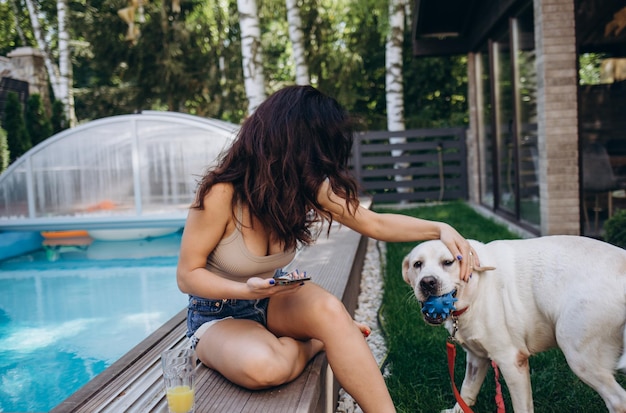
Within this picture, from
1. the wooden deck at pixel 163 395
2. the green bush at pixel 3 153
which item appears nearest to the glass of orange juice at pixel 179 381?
the wooden deck at pixel 163 395

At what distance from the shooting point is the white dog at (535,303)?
1.87m

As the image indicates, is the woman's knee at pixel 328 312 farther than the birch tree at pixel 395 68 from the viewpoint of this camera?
No

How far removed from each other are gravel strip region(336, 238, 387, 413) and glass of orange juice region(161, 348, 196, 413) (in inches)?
44.9

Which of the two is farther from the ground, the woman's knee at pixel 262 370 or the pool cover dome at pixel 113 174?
the pool cover dome at pixel 113 174

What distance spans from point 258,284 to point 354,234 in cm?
357

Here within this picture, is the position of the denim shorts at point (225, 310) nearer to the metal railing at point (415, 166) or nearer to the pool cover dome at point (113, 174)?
the pool cover dome at point (113, 174)

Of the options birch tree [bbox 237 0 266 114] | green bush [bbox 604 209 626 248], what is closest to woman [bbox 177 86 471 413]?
green bush [bbox 604 209 626 248]

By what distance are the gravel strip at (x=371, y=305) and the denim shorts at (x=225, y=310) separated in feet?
2.42

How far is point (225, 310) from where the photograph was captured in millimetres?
2225

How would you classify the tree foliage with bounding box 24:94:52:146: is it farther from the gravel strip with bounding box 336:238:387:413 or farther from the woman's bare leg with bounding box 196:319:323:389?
the woman's bare leg with bounding box 196:319:323:389

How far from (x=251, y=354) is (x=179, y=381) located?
0.27 m

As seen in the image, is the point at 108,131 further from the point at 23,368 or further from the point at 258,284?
the point at 258,284

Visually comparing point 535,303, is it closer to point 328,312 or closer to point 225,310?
point 328,312

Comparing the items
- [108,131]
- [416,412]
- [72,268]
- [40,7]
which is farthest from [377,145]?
[40,7]
